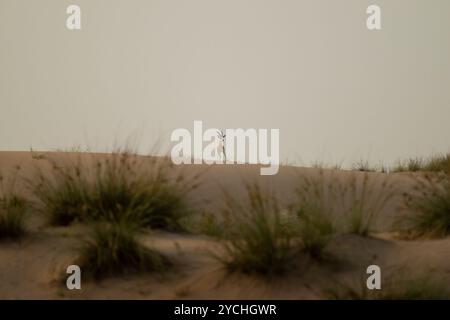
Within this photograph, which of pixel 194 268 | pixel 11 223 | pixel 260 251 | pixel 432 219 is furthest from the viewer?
pixel 432 219

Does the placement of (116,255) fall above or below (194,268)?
above

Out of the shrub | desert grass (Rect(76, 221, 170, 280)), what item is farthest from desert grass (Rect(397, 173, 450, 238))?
the shrub

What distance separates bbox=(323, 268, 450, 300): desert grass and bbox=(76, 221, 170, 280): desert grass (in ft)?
4.62

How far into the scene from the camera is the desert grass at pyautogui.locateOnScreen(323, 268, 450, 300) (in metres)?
4.48

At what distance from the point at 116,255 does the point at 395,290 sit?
2.11m

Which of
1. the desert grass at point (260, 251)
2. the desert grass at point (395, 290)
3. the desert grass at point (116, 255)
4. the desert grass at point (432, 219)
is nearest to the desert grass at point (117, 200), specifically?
the desert grass at point (116, 255)

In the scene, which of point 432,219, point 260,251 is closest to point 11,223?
point 260,251

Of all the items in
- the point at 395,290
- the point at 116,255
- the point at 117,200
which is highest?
the point at 117,200

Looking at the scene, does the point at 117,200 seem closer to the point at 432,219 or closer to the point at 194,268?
the point at 194,268

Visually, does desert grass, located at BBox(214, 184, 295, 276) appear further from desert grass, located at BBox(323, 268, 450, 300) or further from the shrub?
the shrub

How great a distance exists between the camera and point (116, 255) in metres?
5.23
